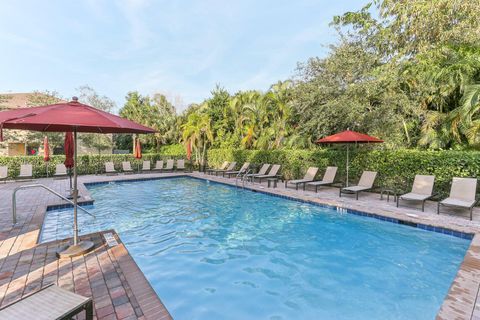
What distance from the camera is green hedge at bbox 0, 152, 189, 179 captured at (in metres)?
15.2

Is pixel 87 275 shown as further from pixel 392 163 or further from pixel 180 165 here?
pixel 180 165

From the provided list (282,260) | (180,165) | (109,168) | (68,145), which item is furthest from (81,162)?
(282,260)

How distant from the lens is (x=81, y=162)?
17.5 meters

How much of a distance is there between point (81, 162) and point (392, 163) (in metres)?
18.4

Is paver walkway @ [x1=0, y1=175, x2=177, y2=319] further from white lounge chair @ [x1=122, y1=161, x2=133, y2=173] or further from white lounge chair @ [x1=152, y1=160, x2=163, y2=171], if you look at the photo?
white lounge chair @ [x1=152, y1=160, x2=163, y2=171]

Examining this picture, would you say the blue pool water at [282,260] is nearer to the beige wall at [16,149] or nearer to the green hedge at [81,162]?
the green hedge at [81,162]

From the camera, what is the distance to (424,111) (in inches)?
507

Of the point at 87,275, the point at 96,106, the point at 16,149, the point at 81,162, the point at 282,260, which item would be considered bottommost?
the point at 282,260

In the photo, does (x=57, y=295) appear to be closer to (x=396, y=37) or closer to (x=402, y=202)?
(x=402, y=202)

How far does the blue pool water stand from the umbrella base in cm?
92

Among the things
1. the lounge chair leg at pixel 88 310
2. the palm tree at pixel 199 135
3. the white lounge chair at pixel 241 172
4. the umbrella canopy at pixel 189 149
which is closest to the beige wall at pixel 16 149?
the palm tree at pixel 199 135

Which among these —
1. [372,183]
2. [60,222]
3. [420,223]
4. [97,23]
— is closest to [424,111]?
[372,183]

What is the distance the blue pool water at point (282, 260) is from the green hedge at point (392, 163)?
3.21 m

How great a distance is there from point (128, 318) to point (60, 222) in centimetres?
576
